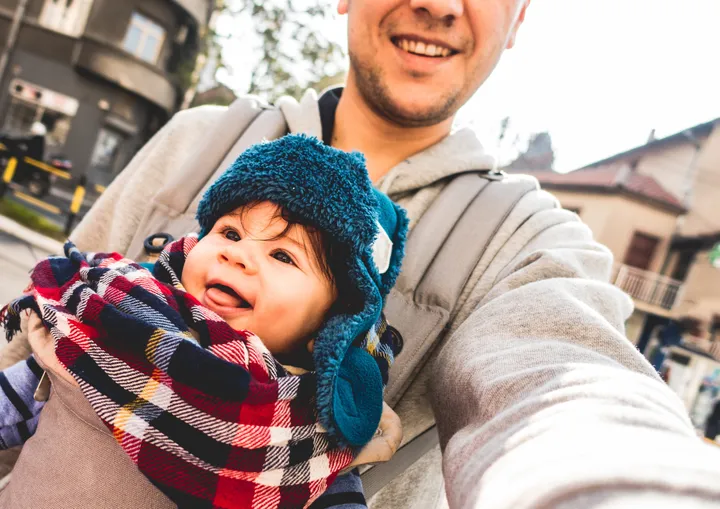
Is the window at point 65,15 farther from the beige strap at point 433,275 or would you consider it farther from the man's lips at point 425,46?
the beige strap at point 433,275

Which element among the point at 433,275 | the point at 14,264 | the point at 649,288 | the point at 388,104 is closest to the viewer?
the point at 433,275

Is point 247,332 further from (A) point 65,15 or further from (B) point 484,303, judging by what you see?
(A) point 65,15

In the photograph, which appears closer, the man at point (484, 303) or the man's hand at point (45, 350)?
the man at point (484, 303)

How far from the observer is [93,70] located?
17906mm

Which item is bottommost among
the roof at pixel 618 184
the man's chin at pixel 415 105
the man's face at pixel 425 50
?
the man's chin at pixel 415 105

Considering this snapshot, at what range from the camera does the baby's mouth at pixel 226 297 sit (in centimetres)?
120

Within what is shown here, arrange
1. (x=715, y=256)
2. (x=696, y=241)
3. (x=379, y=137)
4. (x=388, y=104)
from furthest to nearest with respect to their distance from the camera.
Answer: (x=696, y=241), (x=715, y=256), (x=379, y=137), (x=388, y=104)

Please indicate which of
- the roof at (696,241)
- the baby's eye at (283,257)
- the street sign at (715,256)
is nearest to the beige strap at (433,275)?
the baby's eye at (283,257)

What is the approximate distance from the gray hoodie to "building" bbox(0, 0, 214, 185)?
62.9ft

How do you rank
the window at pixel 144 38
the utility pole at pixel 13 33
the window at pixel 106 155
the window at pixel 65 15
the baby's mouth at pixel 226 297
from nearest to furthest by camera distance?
the baby's mouth at pixel 226 297 → the utility pole at pixel 13 33 → the window at pixel 65 15 → the window at pixel 144 38 → the window at pixel 106 155

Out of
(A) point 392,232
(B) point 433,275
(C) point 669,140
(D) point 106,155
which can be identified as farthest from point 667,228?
(A) point 392,232

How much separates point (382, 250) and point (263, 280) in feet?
1.05

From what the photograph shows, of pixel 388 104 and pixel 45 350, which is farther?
pixel 388 104

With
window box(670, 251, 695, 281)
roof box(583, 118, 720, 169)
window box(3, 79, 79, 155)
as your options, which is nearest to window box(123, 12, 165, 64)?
window box(3, 79, 79, 155)
